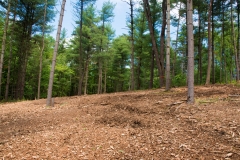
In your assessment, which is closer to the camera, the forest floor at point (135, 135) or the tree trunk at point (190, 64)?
the forest floor at point (135, 135)

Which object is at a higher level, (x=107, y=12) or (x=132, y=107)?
(x=107, y=12)

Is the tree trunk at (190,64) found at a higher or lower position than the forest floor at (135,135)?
higher

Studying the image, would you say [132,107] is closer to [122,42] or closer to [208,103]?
[208,103]

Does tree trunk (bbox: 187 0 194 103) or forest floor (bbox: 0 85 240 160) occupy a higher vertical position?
tree trunk (bbox: 187 0 194 103)

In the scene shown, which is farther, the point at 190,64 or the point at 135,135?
the point at 190,64

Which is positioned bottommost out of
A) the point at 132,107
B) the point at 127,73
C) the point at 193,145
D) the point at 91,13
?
the point at 193,145

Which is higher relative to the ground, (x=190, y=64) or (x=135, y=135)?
(x=190, y=64)

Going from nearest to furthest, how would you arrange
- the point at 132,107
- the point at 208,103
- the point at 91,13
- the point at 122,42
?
1. the point at 208,103
2. the point at 132,107
3. the point at 91,13
4. the point at 122,42

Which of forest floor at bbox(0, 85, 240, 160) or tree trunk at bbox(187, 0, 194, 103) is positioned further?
tree trunk at bbox(187, 0, 194, 103)

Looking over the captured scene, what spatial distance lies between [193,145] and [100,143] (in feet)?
6.24

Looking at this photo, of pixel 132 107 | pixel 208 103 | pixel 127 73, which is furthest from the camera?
pixel 127 73

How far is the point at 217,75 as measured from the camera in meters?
28.0

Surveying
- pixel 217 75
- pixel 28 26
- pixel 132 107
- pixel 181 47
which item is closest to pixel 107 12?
pixel 28 26

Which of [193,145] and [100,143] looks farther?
[100,143]
